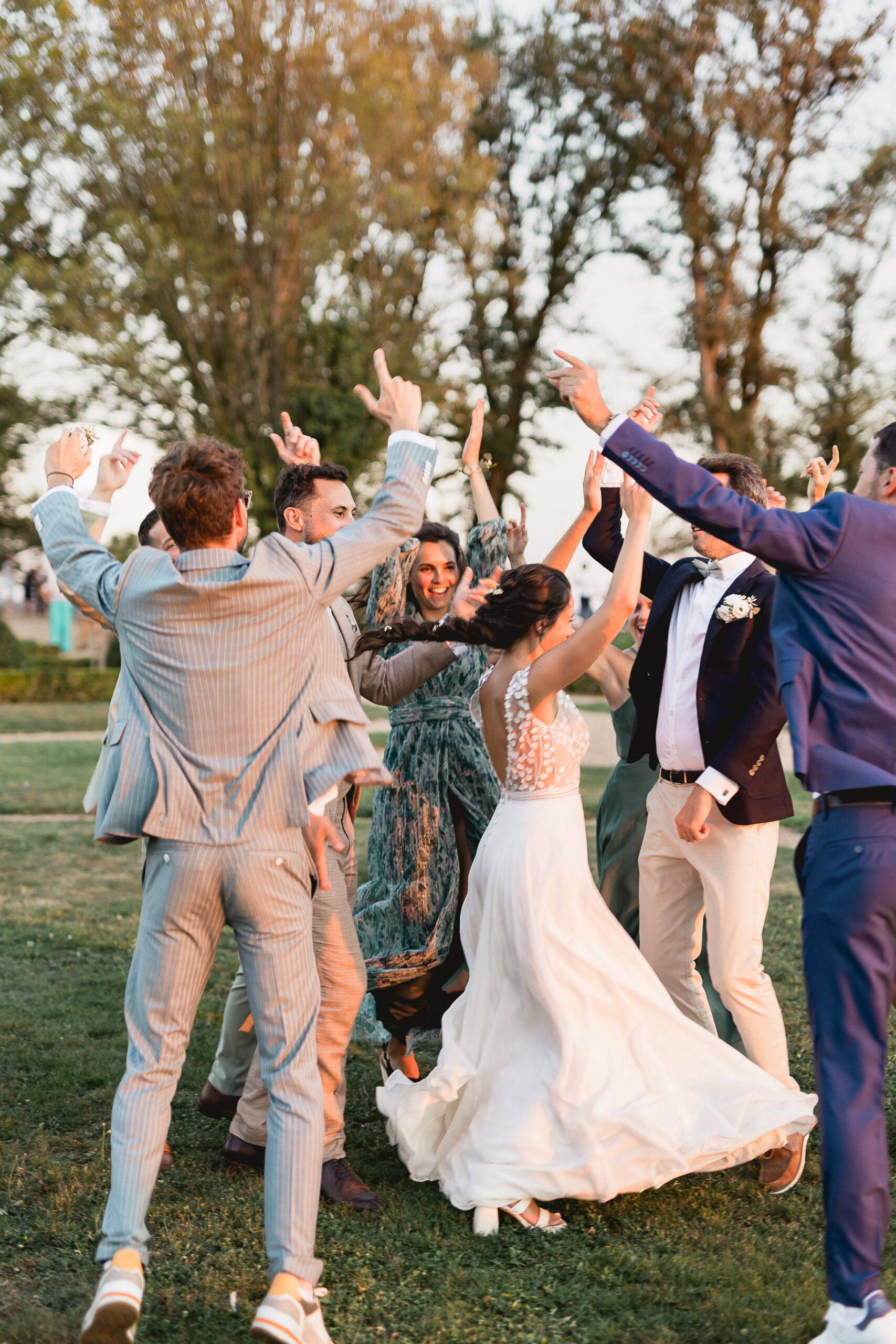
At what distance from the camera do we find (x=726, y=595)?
4.24m

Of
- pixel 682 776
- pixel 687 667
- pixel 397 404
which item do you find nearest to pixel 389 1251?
pixel 682 776

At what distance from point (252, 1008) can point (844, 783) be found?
5.05 feet

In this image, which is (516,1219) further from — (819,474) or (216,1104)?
(819,474)

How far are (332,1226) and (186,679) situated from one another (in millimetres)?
1870

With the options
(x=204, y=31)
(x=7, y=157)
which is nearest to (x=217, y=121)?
(x=204, y=31)

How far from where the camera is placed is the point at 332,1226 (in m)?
3.70

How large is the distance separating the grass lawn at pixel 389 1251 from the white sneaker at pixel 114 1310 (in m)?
0.40

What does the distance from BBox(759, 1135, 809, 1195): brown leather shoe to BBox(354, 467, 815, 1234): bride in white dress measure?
14 cm

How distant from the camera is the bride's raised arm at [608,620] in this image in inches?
151

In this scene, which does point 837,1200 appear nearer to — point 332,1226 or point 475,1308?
point 475,1308

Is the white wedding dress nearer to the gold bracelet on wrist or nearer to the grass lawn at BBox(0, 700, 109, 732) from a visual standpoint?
the gold bracelet on wrist

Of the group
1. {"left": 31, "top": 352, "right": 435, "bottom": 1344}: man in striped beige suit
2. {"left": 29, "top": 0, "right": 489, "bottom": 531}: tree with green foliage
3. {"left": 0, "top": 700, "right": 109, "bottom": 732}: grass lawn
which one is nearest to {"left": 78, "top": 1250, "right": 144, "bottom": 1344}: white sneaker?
{"left": 31, "top": 352, "right": 435, "bottom": 1344}: man in striped beige suit

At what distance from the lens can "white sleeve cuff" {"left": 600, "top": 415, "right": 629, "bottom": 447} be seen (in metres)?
3.14

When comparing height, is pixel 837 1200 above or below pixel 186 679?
below
